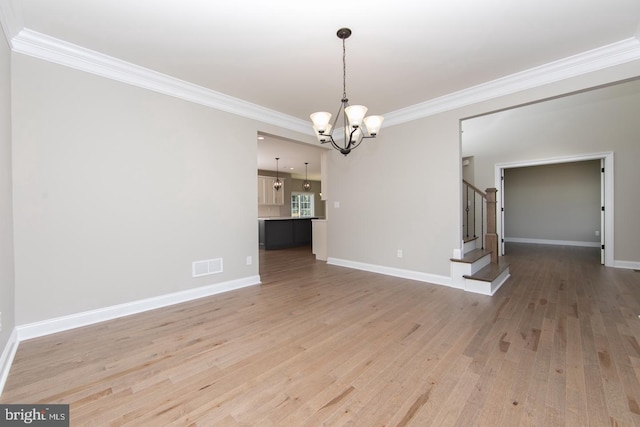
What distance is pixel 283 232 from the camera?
779 centimetres

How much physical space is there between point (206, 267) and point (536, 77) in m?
4.56

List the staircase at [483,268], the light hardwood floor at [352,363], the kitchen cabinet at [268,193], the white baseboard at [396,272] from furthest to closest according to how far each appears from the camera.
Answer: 1. the kitchen cabinet at [268,193]
2. the white baseboard at [396,272]
3. the staircase at [483,268]
4. the light hardwood floor at [352,363]

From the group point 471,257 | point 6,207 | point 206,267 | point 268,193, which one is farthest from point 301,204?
point 6,207

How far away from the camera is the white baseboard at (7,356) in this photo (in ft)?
5.65

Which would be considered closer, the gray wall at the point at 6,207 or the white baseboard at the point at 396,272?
the gray wall at the point at 6,207

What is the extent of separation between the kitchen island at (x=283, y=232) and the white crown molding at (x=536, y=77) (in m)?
4.67

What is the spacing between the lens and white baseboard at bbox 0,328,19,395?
5.65 feet

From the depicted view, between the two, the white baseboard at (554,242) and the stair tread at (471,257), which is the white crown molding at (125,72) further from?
the white baseboard at (554,242)

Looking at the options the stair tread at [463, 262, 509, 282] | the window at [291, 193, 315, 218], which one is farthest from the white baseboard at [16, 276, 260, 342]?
the window at [291, 193, 315, 218]

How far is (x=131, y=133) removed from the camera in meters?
2.83

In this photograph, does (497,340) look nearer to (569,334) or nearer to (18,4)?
(569,334)

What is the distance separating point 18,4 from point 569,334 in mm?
5109

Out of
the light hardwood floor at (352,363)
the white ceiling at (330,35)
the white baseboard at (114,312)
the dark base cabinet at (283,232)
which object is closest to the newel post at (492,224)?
the light hardwood floor at (352,363)

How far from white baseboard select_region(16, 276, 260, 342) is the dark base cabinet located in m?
3.74
